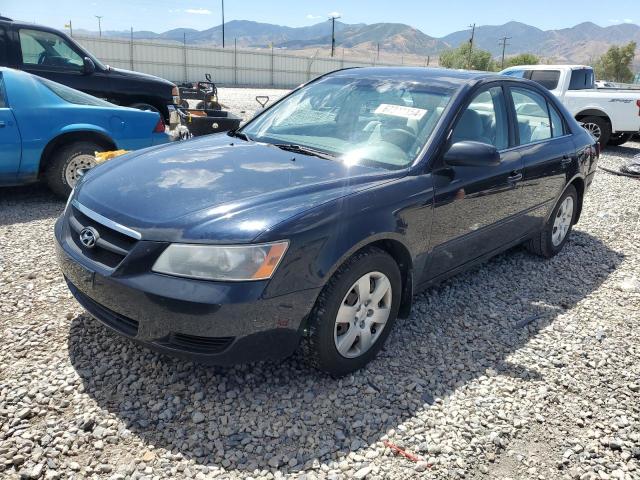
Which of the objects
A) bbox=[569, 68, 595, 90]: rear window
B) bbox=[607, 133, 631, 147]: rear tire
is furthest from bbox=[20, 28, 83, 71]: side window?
bbox=[607, 133, 631, 147]: rear tire

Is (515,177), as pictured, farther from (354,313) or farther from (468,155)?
(354,313)

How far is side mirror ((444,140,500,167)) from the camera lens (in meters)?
3.18

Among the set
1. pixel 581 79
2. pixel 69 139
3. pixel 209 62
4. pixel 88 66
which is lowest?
pixel 69 139

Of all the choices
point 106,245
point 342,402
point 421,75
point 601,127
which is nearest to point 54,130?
point 106,245

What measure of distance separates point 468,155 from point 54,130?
14.8 ft

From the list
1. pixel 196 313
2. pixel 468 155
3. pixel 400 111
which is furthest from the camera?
pixel 400 111

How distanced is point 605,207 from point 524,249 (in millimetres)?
2745

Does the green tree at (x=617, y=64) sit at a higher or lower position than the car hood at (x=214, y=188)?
higher

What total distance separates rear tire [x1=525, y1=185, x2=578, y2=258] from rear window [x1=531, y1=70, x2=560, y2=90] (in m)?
7.85

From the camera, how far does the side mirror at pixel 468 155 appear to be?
3.18m

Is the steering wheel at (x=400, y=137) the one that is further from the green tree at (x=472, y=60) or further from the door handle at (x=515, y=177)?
the green tree at (x=472, y=60)

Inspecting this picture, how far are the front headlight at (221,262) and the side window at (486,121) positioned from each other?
1.64m

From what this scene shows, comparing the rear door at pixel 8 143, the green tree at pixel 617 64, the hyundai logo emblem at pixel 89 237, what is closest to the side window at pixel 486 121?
the hyundai logo emblem at pixel 89 237

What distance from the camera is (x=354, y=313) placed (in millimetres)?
2887
